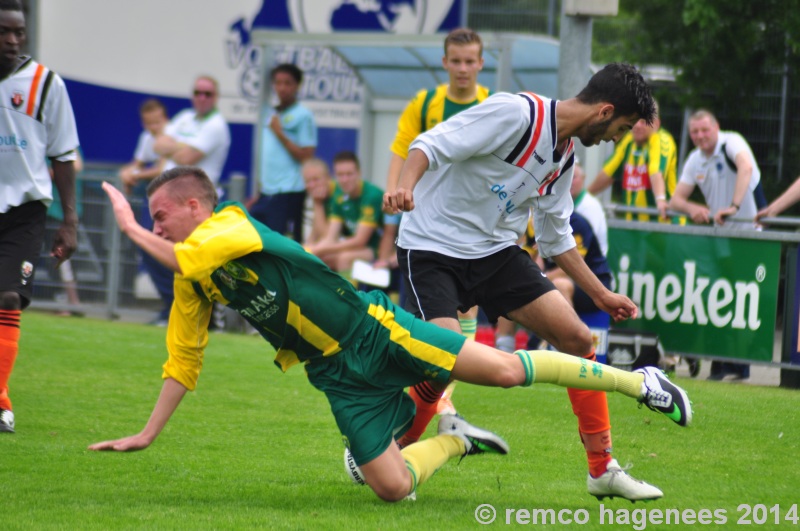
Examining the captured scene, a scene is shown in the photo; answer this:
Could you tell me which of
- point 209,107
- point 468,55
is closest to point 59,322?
point 209,107

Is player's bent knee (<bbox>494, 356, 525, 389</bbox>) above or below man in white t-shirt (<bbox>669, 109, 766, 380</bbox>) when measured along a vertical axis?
below

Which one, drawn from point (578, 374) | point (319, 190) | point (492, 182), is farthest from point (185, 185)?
point (319, 190)

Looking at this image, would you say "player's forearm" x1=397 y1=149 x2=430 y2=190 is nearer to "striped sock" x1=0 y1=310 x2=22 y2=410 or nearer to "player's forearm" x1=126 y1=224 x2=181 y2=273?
"player's forearm" x1=126 y1=224 x2=181 y2=273

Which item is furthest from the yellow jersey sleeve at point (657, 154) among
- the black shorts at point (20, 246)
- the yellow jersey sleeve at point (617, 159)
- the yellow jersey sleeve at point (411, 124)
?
the black shorts at point (20, 246)

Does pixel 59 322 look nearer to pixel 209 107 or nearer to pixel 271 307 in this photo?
pixel 209 107

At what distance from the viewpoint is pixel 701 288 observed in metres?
10.4

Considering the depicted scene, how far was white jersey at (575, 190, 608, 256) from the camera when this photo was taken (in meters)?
9.98

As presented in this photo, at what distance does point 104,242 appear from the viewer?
44.4ft

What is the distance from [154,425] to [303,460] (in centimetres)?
138

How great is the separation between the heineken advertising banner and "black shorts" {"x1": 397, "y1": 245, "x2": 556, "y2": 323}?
4.48 meters

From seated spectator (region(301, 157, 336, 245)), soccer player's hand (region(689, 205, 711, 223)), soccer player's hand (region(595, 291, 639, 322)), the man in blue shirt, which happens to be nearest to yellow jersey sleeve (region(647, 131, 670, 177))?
soccer player's hand (region(689, 205, 711, 223))

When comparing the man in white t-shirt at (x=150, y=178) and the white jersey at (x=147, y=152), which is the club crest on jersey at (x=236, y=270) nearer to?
the man in white t-shirt at (x=150, y=178)

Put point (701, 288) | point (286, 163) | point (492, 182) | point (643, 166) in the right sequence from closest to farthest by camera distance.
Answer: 1. point (492, 182)
2. point (701, 288)
3. point (643, 166)
4. point (286, 163)

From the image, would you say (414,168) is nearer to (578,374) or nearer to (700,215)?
(578,374)
